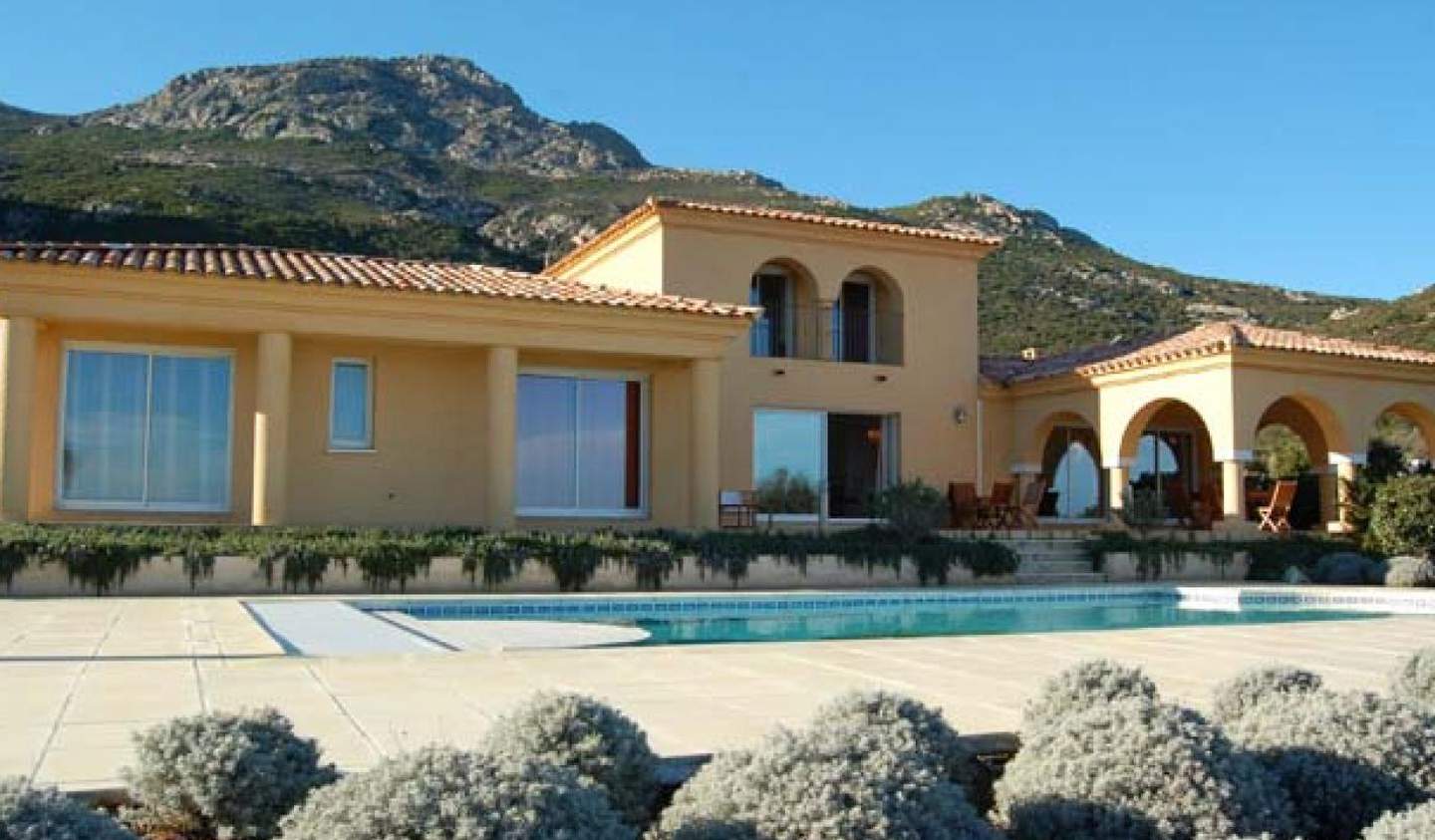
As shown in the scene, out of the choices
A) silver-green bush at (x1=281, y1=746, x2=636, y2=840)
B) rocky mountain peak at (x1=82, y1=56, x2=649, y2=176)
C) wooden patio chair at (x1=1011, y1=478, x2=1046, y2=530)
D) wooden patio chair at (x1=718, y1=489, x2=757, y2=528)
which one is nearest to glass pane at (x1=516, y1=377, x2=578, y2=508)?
wooden patio chair at (x1=718, y1=489, x2=757, y2=528)

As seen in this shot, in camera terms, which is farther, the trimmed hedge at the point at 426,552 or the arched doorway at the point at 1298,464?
the arched doorway at the point at 1298,464

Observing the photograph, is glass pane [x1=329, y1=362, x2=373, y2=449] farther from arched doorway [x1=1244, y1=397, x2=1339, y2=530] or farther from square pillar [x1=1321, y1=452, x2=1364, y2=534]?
square pillar [x1=1321, y1=452, x2=1364, y2=534]

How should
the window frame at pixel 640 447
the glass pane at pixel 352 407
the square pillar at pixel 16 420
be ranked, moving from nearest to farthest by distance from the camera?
the square pillar at pixel 16 420 → the glass pane at pixel 352 407 → the window frame at pixel 640 447

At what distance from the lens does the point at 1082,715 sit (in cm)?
447

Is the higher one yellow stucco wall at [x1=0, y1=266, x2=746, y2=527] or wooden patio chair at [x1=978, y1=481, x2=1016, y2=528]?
yellow stucco wall at [x1=0, y1=266, x2=746, y2=527]

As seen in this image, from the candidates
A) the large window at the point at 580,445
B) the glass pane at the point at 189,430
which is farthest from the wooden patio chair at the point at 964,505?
the glass pane at the point at 189,430

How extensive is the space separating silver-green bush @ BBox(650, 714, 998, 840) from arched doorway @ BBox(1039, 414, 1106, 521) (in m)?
25.0

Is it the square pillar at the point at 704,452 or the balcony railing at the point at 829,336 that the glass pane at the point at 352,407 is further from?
the balcony railing at the point at 829,336

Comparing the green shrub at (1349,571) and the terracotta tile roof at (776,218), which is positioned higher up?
the terracotta tile roof at (776,218)

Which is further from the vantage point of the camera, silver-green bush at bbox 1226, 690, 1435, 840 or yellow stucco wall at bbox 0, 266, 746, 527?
yellow stucco wall at bbox 0, 266, 746, 527

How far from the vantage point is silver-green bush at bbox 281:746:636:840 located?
122 inches

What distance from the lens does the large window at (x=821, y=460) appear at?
23031 millimetres

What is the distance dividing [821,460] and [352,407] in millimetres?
8647

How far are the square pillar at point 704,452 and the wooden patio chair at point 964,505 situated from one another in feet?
18.0
